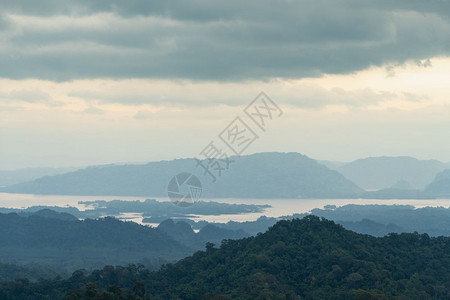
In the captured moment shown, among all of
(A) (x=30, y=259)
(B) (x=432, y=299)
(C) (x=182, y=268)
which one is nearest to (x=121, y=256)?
(A) (x=30, y=259)

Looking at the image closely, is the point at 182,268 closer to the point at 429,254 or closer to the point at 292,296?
the point at 292,296

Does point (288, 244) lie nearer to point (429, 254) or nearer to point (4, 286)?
point (429, 254)

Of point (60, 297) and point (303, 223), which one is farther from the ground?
point (303, 223)

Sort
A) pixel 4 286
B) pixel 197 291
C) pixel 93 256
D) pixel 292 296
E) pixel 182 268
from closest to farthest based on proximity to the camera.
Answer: pixel 292 296, pixel 197 291, pixel 4 286, pixel 182 268, pixel 93 256

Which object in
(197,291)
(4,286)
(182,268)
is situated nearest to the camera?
(197,291)

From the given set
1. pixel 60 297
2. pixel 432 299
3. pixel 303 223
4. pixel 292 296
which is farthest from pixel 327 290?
pixel 60 297

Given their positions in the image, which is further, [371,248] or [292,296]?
[371,248]
